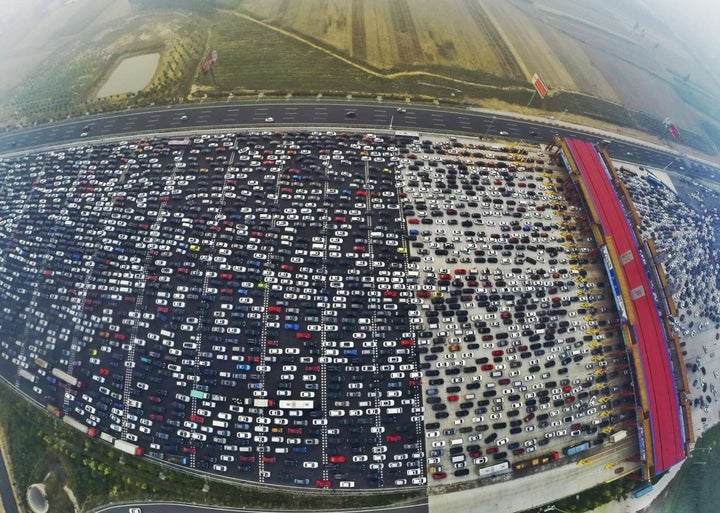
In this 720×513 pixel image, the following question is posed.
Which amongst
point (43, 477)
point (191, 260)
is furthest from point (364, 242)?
point (43, 477)

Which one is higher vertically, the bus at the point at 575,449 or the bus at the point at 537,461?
Answer: the bus at the point at 575,449

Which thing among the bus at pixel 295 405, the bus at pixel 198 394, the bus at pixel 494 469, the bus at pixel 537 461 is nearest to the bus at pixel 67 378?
the bus at pixel 198 394

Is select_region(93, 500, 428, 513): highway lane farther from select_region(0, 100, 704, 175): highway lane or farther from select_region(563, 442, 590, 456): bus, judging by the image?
select_region(0, 100, 704, 175): highway lane

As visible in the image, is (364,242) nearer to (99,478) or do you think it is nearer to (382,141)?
(382,141)

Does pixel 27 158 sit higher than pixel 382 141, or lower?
lower

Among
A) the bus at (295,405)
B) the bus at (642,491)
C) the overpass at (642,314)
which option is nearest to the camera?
the bus at (295,405)

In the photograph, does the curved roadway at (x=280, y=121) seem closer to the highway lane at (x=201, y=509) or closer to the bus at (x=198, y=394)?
the bus at (x=198, y=394)

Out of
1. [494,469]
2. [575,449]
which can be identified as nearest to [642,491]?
[575,449]
